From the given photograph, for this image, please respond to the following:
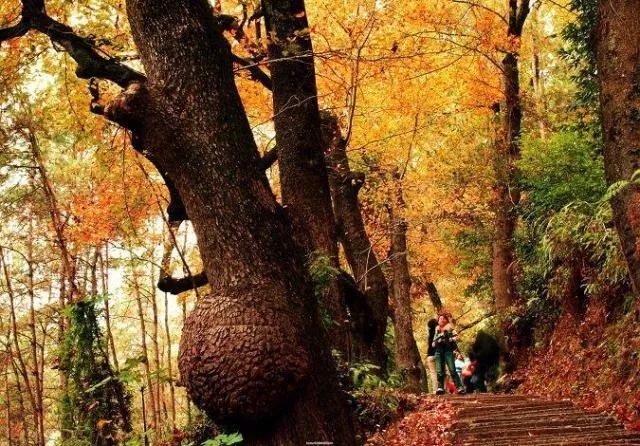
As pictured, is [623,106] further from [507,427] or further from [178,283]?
[178,283]

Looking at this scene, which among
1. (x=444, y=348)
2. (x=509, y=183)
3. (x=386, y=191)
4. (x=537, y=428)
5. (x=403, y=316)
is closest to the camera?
(x=537, y=428)

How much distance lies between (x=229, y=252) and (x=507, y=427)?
3.63 metres

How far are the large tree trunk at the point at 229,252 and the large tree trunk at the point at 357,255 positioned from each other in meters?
4.16

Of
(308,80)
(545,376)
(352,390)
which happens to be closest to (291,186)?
(308,80)

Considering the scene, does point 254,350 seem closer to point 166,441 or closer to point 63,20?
point 166,441

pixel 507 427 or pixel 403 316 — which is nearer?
pixel 507 427

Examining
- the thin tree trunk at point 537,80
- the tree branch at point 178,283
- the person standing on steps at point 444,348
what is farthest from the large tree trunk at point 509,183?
the tree branch at point 178,283

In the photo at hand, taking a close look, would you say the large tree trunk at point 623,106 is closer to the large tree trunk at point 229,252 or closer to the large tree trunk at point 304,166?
the large tree trunk at point 304,166

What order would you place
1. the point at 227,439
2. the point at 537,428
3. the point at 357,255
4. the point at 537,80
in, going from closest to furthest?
the point at 227,439, the point at 537,428, the point at 357,255, the point at 537,80

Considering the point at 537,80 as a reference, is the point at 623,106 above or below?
below

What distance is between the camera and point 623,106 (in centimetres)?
630

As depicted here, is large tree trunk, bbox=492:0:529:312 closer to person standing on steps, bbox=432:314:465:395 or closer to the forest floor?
person standing on steps, bbox=432:314:465:395

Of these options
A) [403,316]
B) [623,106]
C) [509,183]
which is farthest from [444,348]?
[623,106]

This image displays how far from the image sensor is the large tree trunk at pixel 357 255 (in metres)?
8.63
